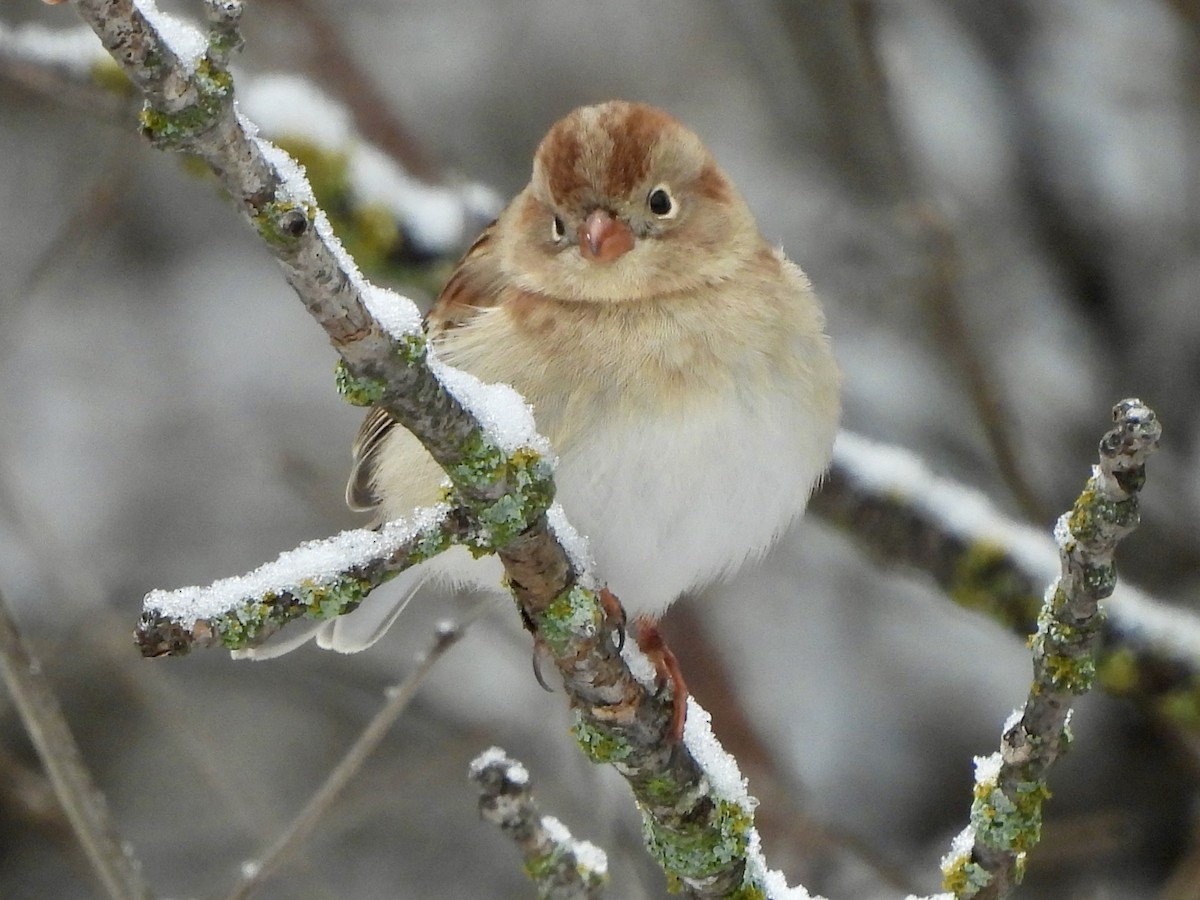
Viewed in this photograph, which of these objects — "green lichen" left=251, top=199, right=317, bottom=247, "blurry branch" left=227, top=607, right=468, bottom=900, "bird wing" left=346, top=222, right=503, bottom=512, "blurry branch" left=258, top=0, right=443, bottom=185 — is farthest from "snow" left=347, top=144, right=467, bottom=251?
"green lichen" left=251, top=199, right=317, bottom=247

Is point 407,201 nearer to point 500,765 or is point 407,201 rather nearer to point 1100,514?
point 500,765

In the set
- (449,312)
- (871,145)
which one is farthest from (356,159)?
(871,145)

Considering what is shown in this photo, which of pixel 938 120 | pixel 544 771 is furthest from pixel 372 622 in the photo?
pixel 938 120

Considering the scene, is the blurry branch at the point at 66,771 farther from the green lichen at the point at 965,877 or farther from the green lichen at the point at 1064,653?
the green lichen at the point at 1064,653

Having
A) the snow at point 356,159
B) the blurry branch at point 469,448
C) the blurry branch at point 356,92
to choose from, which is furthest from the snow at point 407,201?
the blurry branch at point 469,448

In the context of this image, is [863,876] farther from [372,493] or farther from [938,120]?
[938,120]
